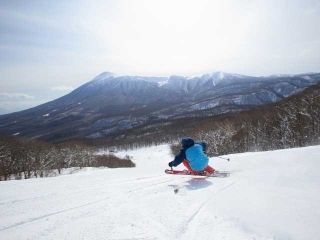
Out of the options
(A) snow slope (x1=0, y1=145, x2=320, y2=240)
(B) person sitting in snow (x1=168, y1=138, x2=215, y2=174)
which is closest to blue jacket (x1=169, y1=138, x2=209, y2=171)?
(B) person sitting in snow (x1=168, y1=138, x2=215, y2=174)

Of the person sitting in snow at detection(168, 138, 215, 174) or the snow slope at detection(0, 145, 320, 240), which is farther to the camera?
the person sitting in snow at detection(168, 138, 215, 174)

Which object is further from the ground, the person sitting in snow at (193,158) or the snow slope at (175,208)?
the person sitting in snow at (193,158)

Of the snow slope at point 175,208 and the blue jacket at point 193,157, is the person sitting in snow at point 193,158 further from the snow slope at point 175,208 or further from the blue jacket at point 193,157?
the snow slope at point 175,208

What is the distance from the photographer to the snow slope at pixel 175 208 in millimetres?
5738

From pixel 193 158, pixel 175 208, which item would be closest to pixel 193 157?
pixel 193 158

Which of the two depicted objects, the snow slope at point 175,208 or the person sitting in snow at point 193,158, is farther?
the person sitting in snow at point 193,158

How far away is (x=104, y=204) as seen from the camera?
24.8 ft

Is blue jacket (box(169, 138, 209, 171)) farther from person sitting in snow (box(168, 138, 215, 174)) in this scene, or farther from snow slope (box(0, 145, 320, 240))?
snow slope (box(0, 145, 320, 240))

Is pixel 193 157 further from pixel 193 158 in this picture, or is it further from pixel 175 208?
pixel 175 208

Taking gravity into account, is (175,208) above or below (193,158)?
below

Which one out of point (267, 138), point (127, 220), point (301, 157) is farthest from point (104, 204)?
point (267, 138)

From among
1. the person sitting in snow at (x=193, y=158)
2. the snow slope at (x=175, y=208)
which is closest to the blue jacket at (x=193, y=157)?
the person sitting in snow at (x=193, y=158)

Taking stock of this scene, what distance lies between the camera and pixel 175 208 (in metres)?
7.16

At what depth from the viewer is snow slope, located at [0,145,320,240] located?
18.8 feet
